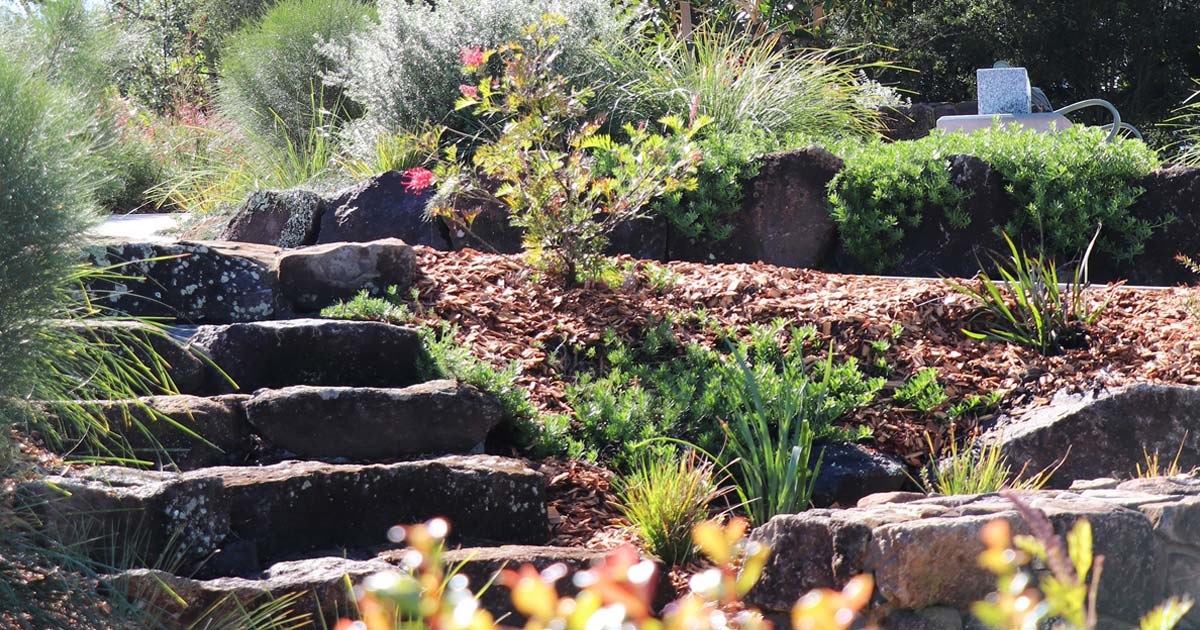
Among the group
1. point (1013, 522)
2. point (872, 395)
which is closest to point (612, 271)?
point (872, 395)

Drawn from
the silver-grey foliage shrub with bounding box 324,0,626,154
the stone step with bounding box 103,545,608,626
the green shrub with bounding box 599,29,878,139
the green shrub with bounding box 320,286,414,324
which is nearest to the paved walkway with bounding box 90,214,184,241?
the silver-grey foliage shrub with bounding box 324,0,626,154

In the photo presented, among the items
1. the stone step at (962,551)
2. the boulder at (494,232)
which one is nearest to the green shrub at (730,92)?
the boulder at (494,232)

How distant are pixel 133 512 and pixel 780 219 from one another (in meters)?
4.31

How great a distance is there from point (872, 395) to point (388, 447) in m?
1.82

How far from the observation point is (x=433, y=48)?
8094mm

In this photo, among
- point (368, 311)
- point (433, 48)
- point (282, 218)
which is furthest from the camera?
point (433, 48)

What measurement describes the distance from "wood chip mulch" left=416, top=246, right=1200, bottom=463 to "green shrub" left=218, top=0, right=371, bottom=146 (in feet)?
14.3

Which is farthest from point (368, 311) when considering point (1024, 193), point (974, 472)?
point (1024, 193)

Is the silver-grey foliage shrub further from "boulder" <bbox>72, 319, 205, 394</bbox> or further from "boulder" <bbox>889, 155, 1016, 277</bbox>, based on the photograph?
"boulder" <bbox>72, 319, 205, 394</bbox>

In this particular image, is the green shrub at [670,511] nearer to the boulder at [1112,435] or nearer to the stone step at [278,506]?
the stone step at [278,506]

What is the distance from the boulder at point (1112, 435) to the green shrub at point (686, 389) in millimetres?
610

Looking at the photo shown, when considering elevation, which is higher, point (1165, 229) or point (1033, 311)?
point (1033, 311)

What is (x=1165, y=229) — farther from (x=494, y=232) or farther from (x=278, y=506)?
(x=278, y=506)

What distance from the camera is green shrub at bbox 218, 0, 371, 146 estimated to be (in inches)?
380
